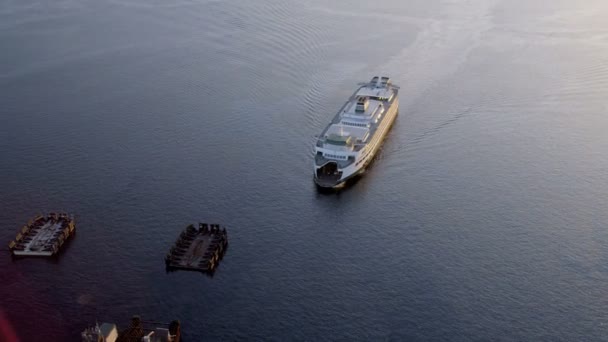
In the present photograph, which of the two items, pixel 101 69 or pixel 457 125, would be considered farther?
pixel 101 69

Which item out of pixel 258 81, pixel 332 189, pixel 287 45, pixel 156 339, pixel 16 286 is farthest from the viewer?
pixel 287 45

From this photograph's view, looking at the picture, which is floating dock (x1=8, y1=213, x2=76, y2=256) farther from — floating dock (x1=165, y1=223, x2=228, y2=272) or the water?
floating dock (x1=165, y1=223, x2=228, y2=272)

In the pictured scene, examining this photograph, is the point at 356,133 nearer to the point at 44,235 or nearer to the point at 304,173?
the point at 304,173

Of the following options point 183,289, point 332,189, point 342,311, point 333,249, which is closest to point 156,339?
point 183,289

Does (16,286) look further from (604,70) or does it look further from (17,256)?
(604,70)

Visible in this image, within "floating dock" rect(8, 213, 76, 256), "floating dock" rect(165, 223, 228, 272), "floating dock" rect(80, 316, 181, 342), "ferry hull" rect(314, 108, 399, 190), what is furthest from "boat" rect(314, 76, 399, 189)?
"floating dock" rect(8, 213, 76, 256)

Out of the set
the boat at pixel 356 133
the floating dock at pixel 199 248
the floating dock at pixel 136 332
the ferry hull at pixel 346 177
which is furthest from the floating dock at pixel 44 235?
the boat at pixel 356 133

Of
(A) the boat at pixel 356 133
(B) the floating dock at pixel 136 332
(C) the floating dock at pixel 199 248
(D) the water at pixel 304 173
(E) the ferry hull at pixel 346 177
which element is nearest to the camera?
(B) the floating dock at pixel 136 332

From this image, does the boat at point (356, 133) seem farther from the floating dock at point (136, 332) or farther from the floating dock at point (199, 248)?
the floating dock at point (136, 332)
